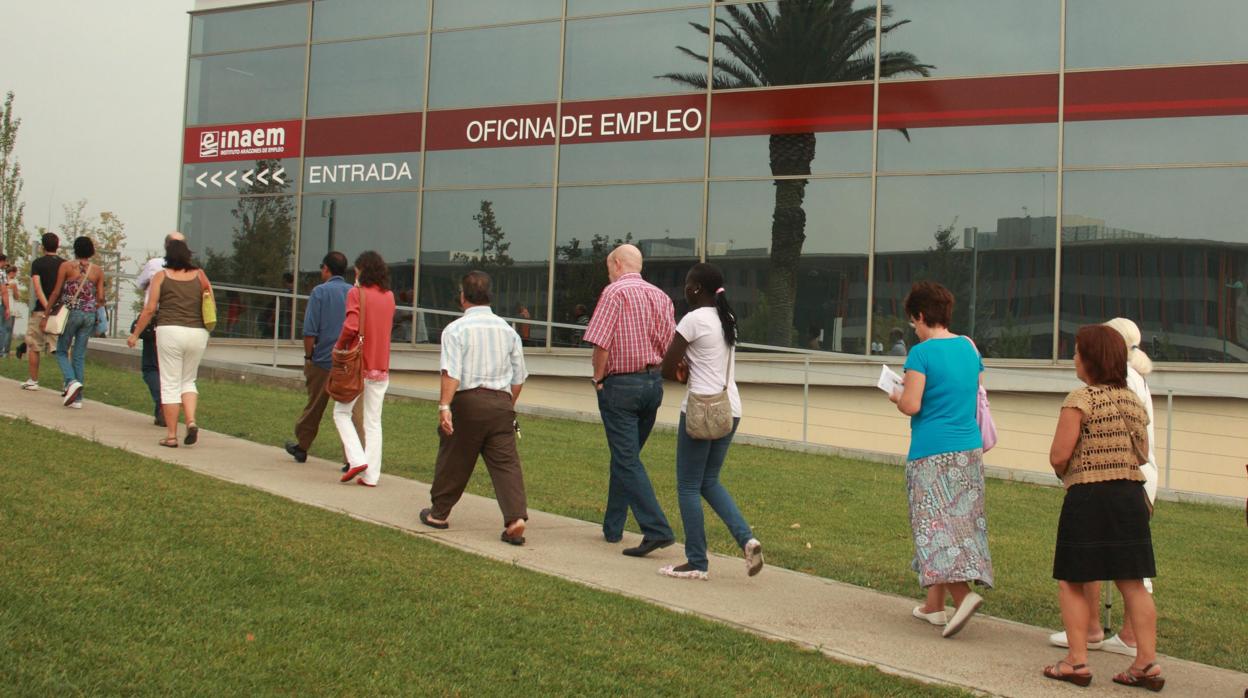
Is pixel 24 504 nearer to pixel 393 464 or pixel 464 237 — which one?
pixel 393 464

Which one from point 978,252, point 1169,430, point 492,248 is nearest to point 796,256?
point 978,252

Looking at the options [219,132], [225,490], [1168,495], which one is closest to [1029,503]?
[1168,495]

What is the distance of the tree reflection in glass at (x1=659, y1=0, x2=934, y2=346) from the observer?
→ 1759 cm

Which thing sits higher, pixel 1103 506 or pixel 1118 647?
pixel 1103 506

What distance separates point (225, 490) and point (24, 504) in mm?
1601

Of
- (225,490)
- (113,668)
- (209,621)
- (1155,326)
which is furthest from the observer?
(1155,326)

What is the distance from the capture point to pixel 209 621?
5254mm

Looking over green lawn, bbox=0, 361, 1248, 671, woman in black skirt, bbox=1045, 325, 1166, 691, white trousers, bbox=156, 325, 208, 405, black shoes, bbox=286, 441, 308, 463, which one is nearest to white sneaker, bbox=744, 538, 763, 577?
green lawn, bbox=0, 361, 1248, 671

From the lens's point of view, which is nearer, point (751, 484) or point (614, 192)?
point (751, 484)

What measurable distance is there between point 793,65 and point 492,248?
545cm

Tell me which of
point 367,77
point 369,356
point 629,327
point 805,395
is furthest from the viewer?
point 367,77

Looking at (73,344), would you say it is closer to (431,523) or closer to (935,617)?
(431,523)

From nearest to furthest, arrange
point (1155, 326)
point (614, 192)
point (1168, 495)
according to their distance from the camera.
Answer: point (1168, 495) < point (1155, 326) < point (614, 192)

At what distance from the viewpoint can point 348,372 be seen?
31.4ft
